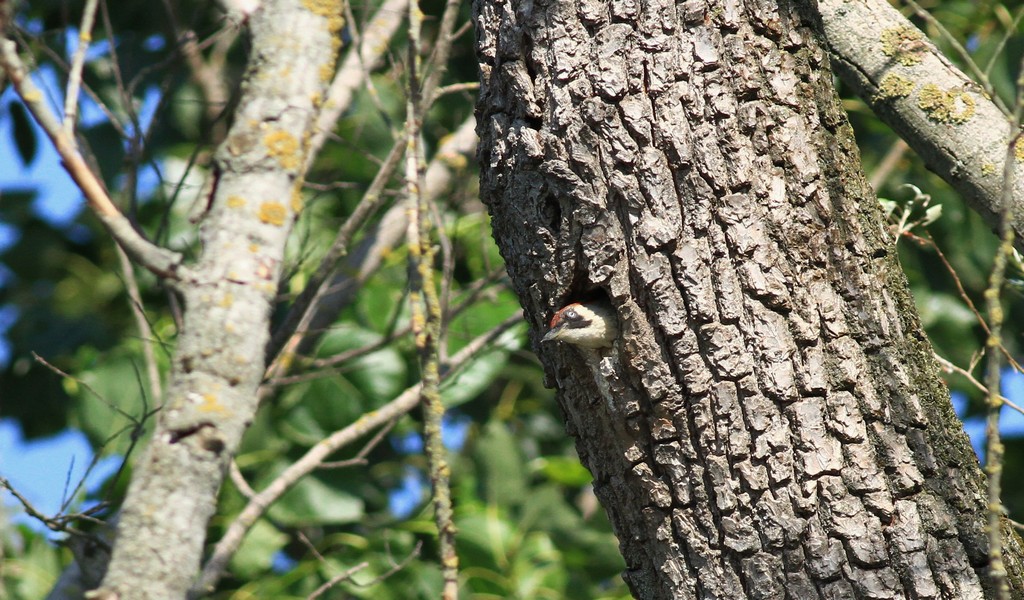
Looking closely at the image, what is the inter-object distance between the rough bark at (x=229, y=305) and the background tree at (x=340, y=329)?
0.71 metres

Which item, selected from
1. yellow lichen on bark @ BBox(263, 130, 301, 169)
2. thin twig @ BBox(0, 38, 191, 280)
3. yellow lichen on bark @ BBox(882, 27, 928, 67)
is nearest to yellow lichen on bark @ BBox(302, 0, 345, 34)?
yellow lichen on bark @ BBox(263, 130, 301, 169)

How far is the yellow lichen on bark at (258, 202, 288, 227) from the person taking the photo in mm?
1769

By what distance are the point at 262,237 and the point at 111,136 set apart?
78.0 inches

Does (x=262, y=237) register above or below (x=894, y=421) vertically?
above

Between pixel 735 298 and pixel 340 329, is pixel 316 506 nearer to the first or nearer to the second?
pixel 340 329

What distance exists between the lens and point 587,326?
135 centimetres

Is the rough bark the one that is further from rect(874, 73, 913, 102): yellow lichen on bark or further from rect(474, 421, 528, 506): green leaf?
rect(474, 421, 528, 506): green leaf

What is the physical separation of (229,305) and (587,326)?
68 centimetres

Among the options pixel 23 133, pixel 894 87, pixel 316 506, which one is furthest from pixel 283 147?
pixel 23 133

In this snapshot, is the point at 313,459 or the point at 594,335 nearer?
the point at 594,335

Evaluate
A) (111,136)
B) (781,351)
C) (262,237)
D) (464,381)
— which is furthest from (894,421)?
(111,136)

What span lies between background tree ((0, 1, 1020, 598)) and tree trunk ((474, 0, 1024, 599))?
141 cm

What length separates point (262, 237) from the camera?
174cm

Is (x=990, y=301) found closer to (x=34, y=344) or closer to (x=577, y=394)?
(x=577, y=394)
